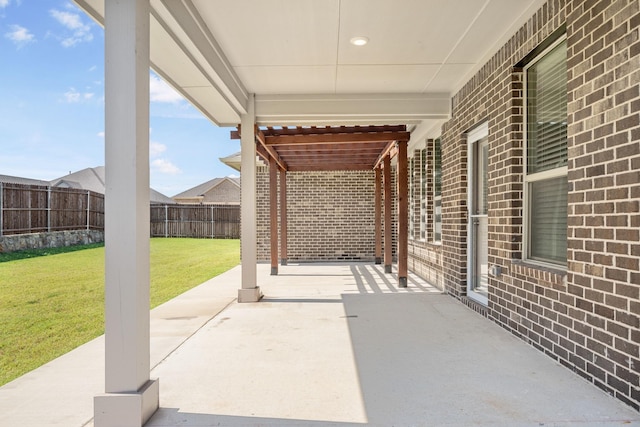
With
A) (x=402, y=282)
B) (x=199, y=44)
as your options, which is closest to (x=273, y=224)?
(x=402, y=282)

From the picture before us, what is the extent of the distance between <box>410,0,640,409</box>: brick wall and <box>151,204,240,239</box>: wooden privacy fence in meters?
19.4

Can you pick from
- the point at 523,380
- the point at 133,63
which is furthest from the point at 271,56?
the point at 523,380

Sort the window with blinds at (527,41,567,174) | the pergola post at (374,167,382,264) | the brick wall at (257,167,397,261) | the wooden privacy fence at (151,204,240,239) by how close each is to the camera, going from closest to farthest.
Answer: the window with blinds at (527,41,567,174) < the pergola post at (374,167,382,264) < the brick wall at (257,167,397,261) < the wooden privacy fence at (151,204,240,239)

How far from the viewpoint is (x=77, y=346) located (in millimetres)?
4426

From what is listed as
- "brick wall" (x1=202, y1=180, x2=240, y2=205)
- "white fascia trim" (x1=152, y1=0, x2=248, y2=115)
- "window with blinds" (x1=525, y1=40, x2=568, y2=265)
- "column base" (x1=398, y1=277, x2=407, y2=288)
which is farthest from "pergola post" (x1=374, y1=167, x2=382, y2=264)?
"brick wall" (x1=202, y1=180, x2=240, y2=205)

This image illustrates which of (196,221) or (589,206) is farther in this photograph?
(196,221)

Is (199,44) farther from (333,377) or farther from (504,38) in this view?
(333,377)

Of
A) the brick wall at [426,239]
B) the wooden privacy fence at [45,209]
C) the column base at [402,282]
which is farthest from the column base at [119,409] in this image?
the wooden privacy fence at [45,209]

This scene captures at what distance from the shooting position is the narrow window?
7840mm

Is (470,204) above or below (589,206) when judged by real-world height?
above

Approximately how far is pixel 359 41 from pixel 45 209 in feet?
49.9

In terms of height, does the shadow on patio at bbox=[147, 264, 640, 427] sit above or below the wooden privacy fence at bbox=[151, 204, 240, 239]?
below

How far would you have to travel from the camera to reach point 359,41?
4.57 metres

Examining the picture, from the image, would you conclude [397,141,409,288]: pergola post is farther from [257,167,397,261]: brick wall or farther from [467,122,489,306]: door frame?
[257,167,397,261]: brick wall
